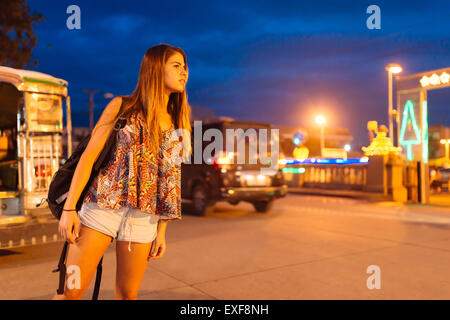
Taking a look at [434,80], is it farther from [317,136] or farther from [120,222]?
[317,136]

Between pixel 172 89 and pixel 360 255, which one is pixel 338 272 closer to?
pixel 360 255

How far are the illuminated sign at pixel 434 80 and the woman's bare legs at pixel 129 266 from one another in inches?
515

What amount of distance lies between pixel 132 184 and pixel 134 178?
0.03 meters

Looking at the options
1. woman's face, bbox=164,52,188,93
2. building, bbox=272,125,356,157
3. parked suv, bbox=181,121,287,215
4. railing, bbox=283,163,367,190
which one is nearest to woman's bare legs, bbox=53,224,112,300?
woman's face, bbox=164,52,188,93

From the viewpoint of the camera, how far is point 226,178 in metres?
10.5

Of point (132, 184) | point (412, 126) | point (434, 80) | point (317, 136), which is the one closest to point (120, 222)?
point (132, 184)

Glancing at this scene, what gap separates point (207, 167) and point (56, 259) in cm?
501

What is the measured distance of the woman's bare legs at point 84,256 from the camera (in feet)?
7.57

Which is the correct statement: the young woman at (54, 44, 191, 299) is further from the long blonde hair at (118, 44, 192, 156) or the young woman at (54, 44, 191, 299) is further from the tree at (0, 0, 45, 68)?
the tree at (0, 0, 45, 68)

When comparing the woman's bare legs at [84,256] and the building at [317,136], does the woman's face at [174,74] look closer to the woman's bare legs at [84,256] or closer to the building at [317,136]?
the woman's bare legs at [84,256]

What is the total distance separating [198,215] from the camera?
11.2 meters

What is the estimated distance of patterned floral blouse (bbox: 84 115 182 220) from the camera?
7.80ft

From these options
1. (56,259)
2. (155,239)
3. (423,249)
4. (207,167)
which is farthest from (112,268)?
(207,167)

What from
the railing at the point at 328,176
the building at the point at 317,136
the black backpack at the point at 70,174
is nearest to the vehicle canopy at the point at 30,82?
the black backpack at the point at 70,174
